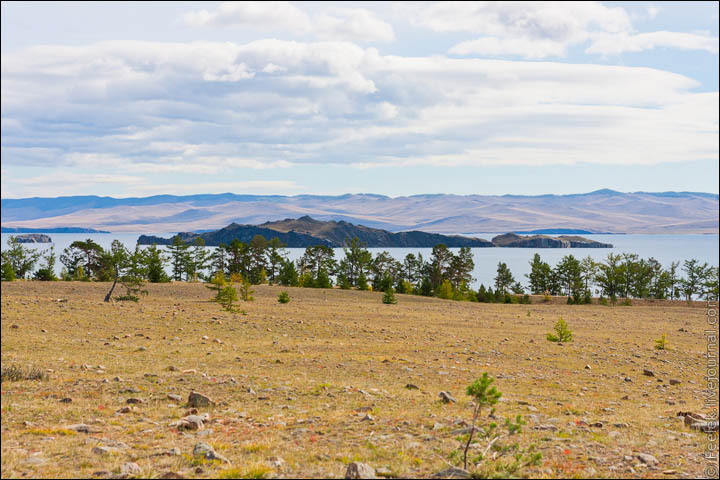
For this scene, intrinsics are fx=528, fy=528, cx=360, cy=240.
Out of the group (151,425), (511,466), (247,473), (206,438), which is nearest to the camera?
(247,473)

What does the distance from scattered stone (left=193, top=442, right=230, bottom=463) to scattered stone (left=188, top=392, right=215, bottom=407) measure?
3526mm

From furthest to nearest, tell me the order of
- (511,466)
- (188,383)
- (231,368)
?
(231,368)
(188,383)
(511,466)

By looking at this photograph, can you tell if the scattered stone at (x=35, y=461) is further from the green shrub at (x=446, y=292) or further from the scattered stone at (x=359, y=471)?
the green shrub at (x=446, y=292)

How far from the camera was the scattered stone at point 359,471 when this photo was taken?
8.21 meters

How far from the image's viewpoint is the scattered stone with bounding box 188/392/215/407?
12750mm

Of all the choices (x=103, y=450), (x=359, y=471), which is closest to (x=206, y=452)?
(x=103, y=450)

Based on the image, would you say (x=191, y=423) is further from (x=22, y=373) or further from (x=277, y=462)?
(x=22, y=373)

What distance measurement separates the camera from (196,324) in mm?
28906

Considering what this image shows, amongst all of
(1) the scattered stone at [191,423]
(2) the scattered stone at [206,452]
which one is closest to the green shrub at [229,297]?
(1) the scattered stone at [191,423]

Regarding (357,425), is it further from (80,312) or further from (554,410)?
(80,312)

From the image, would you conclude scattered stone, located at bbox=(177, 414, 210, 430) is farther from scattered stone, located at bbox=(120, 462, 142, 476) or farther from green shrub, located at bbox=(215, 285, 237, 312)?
green shrub, located at bbox=(215, 285, 237, 312)

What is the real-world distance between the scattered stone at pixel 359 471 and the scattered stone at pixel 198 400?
5.55 meters

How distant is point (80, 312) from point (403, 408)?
20183mm

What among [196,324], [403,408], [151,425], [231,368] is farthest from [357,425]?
[196,324]
